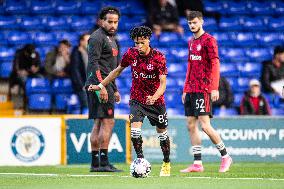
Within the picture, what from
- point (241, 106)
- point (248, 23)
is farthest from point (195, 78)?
point (248, 23)

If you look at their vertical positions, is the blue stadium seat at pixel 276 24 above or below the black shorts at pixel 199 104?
above

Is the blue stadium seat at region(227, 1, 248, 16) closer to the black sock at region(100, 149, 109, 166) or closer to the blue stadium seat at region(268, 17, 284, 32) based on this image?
the blue stadium seat at region(268, 17, 284, 32)

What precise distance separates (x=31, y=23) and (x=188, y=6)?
374cm

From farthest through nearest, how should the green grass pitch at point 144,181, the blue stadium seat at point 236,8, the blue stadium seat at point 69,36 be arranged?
the blue stadium seat at point 236,8 < the blue stadium seat at point 69,36 < the green grass pitch at point 144,181

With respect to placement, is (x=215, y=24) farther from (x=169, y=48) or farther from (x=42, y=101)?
(x=42, y=101)

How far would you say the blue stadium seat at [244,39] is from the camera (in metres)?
20.8

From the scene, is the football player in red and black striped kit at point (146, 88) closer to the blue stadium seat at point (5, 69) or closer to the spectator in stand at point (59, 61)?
the spectator in stand at point (59, 61)

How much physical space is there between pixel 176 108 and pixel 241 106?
187cm

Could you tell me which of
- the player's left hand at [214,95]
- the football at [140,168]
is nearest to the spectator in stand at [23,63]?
the player's left hand at [214,95]

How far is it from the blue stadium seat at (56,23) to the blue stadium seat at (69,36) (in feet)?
0.83

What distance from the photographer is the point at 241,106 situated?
56.5 feet

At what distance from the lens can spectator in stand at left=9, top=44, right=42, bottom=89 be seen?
1736cm

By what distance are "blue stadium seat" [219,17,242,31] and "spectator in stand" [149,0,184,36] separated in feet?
Result: 4.70

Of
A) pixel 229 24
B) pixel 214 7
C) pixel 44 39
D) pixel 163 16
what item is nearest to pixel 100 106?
pixel 44 39
